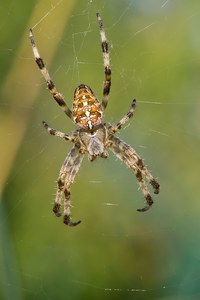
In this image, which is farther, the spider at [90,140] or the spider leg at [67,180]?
the spider leg at [67,180]

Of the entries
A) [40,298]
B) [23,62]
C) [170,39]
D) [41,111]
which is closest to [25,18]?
[23,62]

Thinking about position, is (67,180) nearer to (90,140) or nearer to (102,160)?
(90,140)

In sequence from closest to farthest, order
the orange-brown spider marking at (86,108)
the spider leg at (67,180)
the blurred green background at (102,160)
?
the orange-brown spider marking at (86,108)
the spider leg at (67,180)
the blurred green background at (102,160)

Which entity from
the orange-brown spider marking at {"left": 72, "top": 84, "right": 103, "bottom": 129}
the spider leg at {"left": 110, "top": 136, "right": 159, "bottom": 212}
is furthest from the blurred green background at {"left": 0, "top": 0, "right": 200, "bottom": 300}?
the orange-brown spider marking at {"left": 72, "top": 84, "right": 103, "bottom": 129}

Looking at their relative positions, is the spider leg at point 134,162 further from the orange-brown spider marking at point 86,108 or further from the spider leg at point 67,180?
the orange-brown spider marking at point 86,108

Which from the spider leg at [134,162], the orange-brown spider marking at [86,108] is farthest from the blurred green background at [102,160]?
the orange-brown spider marking at [86,108]

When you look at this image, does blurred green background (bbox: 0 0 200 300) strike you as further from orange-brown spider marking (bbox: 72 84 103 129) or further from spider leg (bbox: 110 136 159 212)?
orange-brown spider marking (bbox: 72 84 103 129)

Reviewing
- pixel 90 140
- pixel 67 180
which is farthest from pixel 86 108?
pixel 67 180
